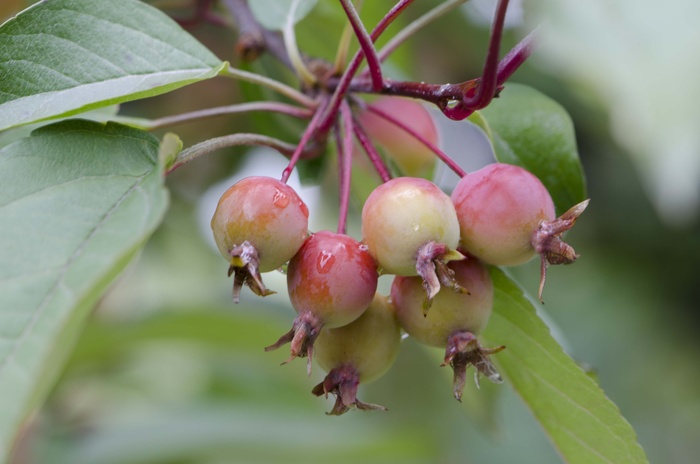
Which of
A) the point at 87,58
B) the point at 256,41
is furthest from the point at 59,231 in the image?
the point at 256,41

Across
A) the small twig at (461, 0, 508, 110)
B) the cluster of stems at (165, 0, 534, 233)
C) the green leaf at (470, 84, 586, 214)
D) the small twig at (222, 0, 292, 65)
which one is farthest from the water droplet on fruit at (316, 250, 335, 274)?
the small twig at (222, 0, 292, 65)

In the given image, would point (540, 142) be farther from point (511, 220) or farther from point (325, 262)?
point (325, 262)

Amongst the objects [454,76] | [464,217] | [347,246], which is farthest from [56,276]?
[454,76]

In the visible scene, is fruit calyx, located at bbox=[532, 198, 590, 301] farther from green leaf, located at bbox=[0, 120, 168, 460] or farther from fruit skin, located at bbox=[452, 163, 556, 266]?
green leaf, located at bbox=[0, 120, 168, 460]

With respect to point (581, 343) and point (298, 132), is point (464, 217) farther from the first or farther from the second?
point (581, 343)

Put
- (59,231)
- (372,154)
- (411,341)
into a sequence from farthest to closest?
1. (411,341)
2. (372,154)
3. (59,231)
